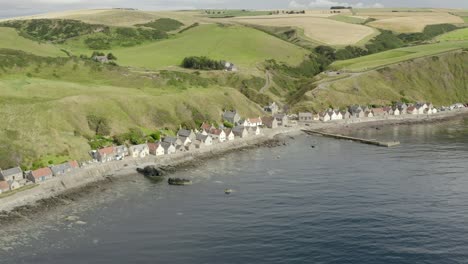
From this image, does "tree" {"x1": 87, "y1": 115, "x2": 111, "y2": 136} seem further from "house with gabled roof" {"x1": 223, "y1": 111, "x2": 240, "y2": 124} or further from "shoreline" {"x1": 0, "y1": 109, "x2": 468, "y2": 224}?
"house with gabled roof" {"x1": 223, "y1": 111, "x2": 240, "y2": 124}

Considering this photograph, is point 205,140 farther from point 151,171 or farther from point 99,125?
point 99,125

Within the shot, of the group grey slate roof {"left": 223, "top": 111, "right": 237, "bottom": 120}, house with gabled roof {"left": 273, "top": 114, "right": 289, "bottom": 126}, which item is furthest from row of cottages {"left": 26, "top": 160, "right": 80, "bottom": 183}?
house with gabled roof {"left": 273, "top": 114, "right": 289, "bottom": 126}

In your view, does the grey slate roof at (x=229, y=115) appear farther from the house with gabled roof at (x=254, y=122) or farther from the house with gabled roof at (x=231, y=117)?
the house with gabled roof at (x=254, y=122)

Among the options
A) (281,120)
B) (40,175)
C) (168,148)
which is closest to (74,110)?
(168,148)

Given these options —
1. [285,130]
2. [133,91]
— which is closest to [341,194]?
[285,130]

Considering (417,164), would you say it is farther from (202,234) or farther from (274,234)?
(202,234)

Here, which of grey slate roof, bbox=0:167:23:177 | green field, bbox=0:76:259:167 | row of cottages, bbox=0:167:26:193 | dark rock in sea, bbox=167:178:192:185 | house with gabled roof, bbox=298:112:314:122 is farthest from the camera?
house with gabled roof, bbox=298:112:314:122
